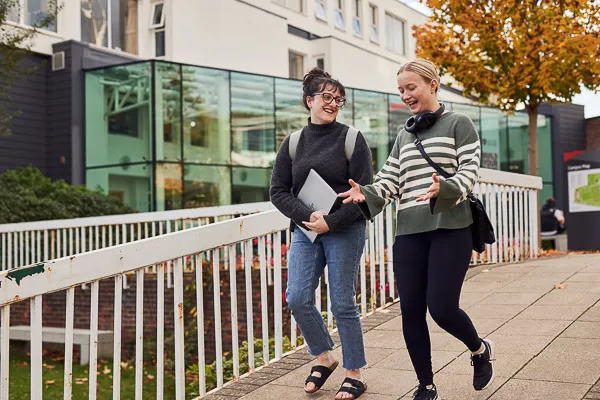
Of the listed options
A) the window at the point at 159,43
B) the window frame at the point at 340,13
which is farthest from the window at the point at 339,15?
the window at the point at 159,43

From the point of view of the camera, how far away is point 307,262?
426 centimetres

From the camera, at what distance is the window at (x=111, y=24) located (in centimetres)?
1945

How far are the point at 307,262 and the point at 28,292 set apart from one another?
1.51 metres

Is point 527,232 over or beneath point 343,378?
over

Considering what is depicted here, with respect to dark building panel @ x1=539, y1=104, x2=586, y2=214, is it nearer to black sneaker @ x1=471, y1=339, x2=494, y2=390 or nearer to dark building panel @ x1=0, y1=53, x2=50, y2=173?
dark building panel @ x1=0, y1=53, x2=50, y2=173

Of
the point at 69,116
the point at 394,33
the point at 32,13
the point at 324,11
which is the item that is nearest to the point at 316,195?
the point at 69,116

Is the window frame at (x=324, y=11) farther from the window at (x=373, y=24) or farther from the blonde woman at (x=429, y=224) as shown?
the blonde woman at (x=429, y=224)

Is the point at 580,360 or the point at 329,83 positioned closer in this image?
the point at 329,83

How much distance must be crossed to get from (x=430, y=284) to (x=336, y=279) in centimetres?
67

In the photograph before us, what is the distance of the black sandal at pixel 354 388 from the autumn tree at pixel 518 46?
8.66m

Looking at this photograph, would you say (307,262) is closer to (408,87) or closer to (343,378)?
(343,378)

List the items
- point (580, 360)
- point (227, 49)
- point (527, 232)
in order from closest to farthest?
1. point (580, 360)
2. point (527, 232)
3. point (227, 49)

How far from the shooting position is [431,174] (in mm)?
3766

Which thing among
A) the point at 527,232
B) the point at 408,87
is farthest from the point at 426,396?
the point at 527,232
